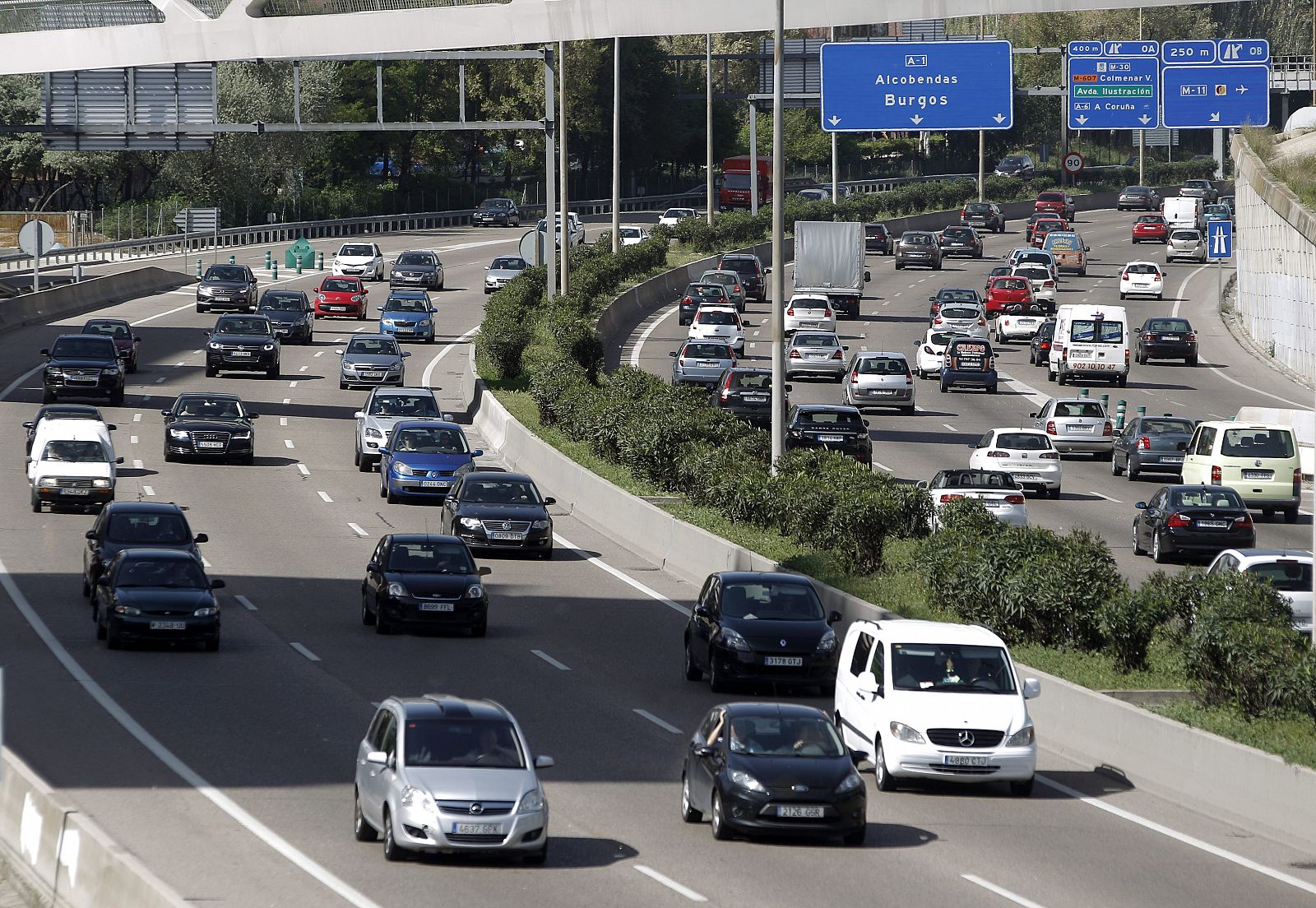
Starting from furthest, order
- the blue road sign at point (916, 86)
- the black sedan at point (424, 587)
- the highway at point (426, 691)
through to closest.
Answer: the blue road sign at point (916, 86)
the black sedan at point (424, 587)
the highway at point (426, 691)

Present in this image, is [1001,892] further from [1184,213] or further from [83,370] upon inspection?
[1184,213]

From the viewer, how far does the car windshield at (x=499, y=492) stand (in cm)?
3366

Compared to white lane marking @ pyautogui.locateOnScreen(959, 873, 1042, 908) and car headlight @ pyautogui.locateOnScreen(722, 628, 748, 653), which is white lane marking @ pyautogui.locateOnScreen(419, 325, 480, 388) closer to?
car headlight @ pyautogui.locateOnScreen(722, 628, 748, 653)

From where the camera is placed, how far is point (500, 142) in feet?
451

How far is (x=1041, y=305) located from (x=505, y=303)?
2288cm

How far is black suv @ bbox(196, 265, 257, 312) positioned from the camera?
71.7 m

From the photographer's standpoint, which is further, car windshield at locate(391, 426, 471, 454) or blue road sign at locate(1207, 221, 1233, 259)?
blue road sign at locate(1207, 221, 1233, 259)

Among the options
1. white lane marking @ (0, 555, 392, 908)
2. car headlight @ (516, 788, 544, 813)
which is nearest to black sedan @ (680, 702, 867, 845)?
car headlight @ (516, 788, 544, 813)

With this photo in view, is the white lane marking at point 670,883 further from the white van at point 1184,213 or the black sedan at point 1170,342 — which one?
the white van at point 1184,213

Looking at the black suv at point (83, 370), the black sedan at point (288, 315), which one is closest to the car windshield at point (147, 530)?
the black suv at point (83, 370)

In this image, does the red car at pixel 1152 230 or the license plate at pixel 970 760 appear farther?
the red car at pixel 1152 230

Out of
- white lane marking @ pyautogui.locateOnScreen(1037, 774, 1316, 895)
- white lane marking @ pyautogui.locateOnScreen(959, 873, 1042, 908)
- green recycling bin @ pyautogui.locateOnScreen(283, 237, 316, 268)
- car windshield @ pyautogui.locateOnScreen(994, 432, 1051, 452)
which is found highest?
green recycling bin @ pyautogui.locateOnScreen(283, 237, 316, 268)

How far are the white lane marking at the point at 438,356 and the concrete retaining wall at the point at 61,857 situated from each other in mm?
38415

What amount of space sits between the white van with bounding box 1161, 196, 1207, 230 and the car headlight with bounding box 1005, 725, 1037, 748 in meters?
89.4
